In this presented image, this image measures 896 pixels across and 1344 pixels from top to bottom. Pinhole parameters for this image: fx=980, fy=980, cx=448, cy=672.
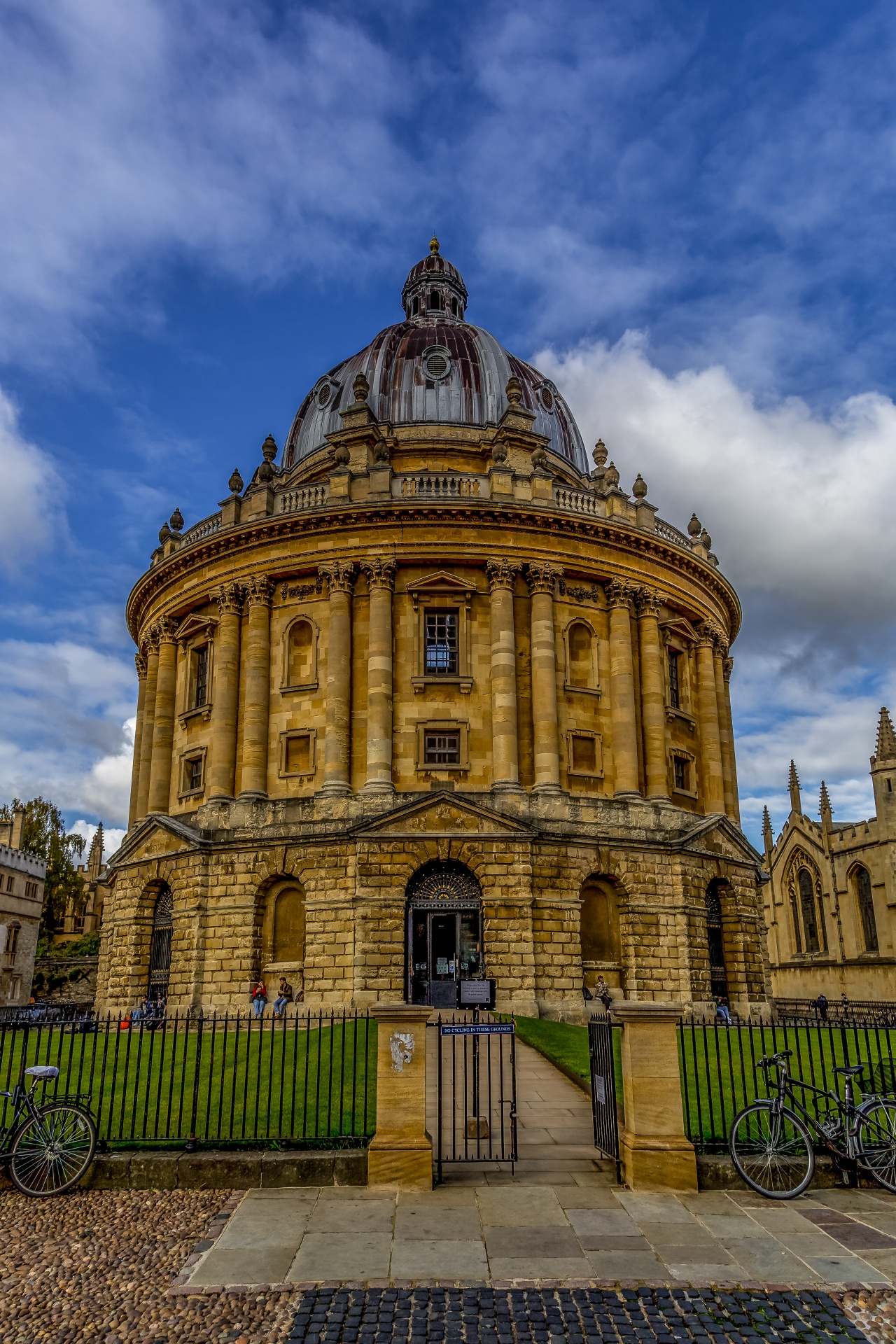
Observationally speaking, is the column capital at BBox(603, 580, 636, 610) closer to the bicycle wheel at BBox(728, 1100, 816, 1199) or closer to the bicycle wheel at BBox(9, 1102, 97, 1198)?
the bicycle wheel at BBox(728, 1100, 816, 1199)

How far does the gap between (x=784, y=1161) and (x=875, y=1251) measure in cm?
195

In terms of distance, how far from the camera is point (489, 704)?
30.6 m

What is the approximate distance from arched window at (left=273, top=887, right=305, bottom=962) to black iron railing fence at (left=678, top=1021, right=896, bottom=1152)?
1165 centimetres

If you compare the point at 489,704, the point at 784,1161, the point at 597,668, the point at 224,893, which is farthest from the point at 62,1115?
the point at 597,668

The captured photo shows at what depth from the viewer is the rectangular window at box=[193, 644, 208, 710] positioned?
34844mm

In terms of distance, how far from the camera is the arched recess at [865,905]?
49781mm

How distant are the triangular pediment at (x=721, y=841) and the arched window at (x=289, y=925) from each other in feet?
39.0

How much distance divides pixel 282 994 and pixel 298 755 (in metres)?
7.46

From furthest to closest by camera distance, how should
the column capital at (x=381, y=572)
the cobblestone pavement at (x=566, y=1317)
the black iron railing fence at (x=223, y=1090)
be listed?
the column capital at (x=381, y=572)
the black iron railing fence at (x=223, y=1090)
the cobblestone pavement at (x=566, y=1317)

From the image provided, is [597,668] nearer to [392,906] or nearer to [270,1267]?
[392,906]

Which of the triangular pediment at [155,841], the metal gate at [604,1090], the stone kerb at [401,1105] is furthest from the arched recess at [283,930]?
the stone kerb at [401,1105]

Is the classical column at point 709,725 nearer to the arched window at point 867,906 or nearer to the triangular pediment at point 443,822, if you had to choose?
the triangular pediment at point 443,822

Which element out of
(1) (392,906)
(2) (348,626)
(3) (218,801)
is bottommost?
(1) (392,906)

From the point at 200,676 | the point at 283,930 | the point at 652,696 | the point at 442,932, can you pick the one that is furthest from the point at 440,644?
the point at 283,930
